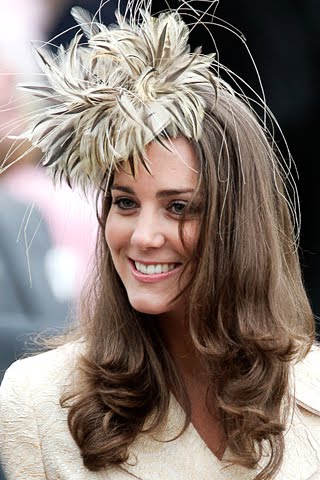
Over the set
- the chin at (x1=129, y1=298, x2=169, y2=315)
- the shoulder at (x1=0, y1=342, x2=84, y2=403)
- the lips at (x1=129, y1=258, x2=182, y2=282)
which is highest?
the lips at (x1=129, y1=258, x2=182, y2=282)

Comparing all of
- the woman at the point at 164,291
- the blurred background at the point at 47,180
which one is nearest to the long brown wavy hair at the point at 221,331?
the woman at the point at 164,291

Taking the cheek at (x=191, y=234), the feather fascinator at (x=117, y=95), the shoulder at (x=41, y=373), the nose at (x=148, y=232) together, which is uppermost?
the feather fascinator at (x=117, y=95)

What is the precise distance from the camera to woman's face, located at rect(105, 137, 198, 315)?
8.13 ft

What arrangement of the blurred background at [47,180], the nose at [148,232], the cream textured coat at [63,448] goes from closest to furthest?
1. the nose at [148,232]
2. the cream textured coat at [63,448]
3. the blurred background at [47,180]

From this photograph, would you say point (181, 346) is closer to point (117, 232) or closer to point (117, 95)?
point (117, 232)

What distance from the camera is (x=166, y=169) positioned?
2484 mm

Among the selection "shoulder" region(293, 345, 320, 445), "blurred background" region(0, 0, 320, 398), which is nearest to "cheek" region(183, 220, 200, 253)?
"blurred background" region(0, 0, 320, 398)

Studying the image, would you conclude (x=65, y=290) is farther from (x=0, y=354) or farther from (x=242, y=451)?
(x=242, y=451)

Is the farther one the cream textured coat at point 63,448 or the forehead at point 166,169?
the cream textured coat at point 63,448

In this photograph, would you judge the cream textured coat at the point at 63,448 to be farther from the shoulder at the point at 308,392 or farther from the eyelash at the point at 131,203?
the eyelash at the point at 131,203

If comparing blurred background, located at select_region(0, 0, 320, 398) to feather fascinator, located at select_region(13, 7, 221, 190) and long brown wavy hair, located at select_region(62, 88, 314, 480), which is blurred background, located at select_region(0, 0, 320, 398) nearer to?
feather fascinator, located at select_region(13, 7, 221, 190)

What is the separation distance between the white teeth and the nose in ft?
0.18

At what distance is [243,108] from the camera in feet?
8.68

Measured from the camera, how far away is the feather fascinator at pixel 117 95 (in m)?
2.48
